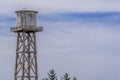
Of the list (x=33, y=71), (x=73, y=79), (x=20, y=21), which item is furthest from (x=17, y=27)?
(x=73, y=79)

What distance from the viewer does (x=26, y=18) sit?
4417 inches

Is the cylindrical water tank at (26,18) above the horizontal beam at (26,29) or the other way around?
above

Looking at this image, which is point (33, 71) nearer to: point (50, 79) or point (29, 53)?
point (29, 53)

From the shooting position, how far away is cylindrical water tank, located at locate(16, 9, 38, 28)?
11188 centimetres

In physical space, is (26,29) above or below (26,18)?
below

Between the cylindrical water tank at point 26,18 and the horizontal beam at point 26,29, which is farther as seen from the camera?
the horizontal beam at point 26,29

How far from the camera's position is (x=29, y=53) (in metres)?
113

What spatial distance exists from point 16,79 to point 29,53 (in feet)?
16.7

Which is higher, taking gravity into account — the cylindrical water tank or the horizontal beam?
the cylindrical water tank

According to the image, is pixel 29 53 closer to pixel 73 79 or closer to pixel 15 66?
pixel 15 66

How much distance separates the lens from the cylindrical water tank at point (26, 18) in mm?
111875

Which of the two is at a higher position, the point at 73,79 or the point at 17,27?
the point at 17,27

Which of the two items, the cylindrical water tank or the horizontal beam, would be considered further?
the horizontal beam

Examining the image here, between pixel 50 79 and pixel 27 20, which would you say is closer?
pixel 27 20
